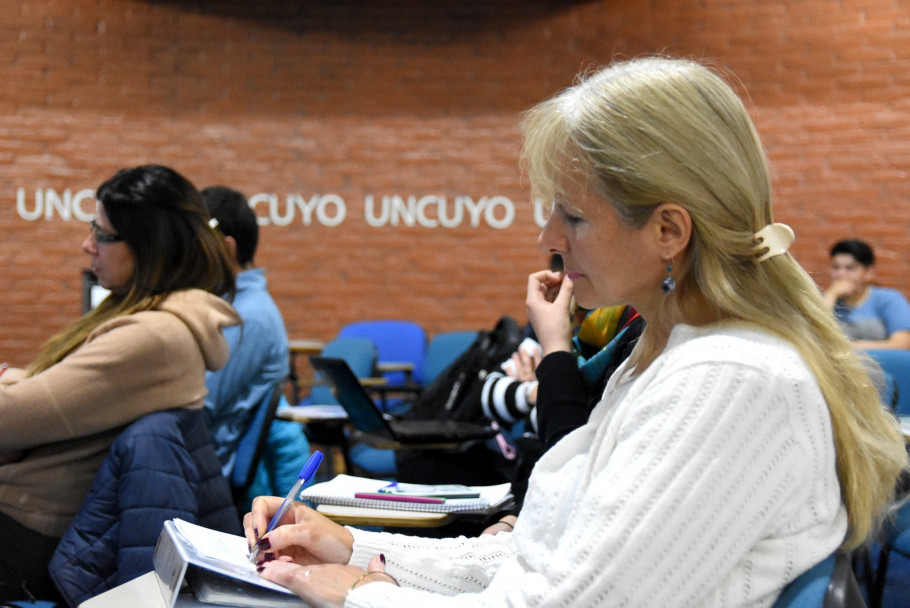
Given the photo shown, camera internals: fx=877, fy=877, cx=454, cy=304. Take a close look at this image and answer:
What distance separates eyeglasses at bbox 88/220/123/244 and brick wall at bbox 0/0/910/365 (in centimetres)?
408

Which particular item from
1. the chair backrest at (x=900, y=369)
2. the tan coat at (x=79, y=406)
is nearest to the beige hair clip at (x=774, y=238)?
the tan coat at (x=79, y=406)

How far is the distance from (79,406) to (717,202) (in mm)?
1363

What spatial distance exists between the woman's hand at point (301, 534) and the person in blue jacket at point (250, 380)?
1.59 meters

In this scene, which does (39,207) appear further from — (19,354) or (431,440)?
(431,440)

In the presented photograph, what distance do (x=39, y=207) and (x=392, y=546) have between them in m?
5.66

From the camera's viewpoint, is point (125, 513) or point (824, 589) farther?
point (125, 513)

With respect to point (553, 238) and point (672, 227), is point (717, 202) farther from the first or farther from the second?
point (553, 238)

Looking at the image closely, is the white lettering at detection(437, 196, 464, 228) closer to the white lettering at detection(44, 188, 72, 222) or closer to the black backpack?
the white lettering at detection(44, 188, 72, 222)

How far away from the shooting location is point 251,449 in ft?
8.88

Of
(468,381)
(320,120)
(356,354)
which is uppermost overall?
(320,120)

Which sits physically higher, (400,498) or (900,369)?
(400,498)

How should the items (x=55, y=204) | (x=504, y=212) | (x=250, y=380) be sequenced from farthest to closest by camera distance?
(x=504, y=212)
(x=55, y=204)
(x=250, y=380)

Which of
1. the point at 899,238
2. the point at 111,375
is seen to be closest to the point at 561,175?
the point at 111,375

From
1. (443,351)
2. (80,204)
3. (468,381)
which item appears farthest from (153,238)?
(80,204)
